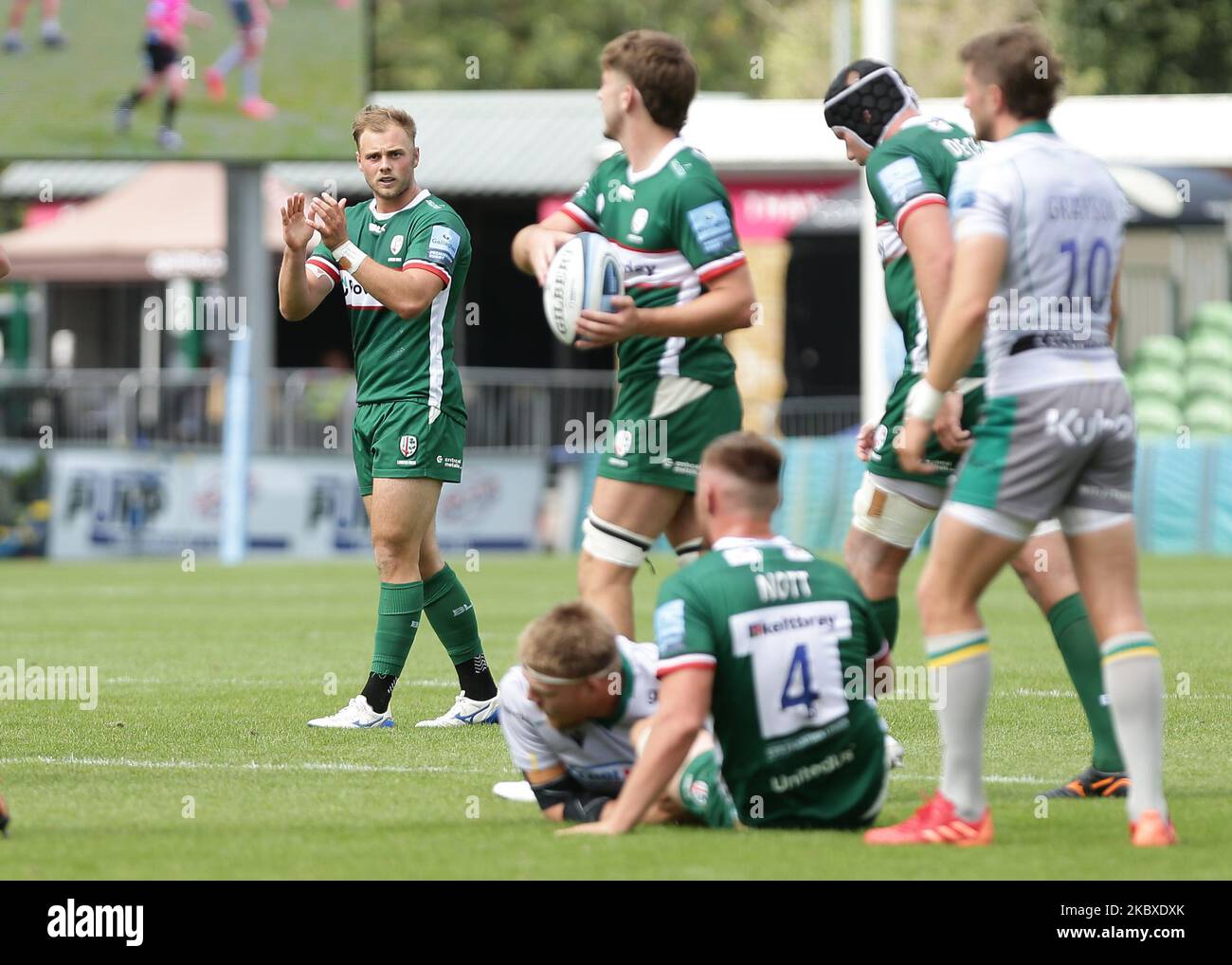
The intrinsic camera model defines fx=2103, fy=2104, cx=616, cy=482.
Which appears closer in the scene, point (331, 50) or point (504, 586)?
point (504, 586)

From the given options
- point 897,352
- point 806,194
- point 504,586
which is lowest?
point 504,586

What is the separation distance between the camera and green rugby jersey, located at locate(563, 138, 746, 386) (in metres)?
7.39

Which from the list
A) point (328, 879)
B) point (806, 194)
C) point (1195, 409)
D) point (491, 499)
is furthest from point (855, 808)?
point (806, 194)

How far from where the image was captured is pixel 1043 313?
19.3ft

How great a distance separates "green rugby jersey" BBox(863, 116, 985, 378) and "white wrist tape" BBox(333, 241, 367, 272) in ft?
7.02

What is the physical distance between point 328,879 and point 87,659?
715 cm

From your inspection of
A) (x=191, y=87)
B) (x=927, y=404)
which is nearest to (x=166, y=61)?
(x=191, y=87)

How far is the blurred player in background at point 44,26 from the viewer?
2375 centimetres

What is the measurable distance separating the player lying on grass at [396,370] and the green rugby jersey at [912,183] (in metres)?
2.14

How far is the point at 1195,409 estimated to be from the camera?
26.8 m

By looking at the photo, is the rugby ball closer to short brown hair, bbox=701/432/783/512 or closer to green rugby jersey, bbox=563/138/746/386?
green rugby jersey, bbox=563/138/746/386

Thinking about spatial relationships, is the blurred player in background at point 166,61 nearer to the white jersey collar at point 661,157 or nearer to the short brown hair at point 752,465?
the white jersey collar at point 661,157
